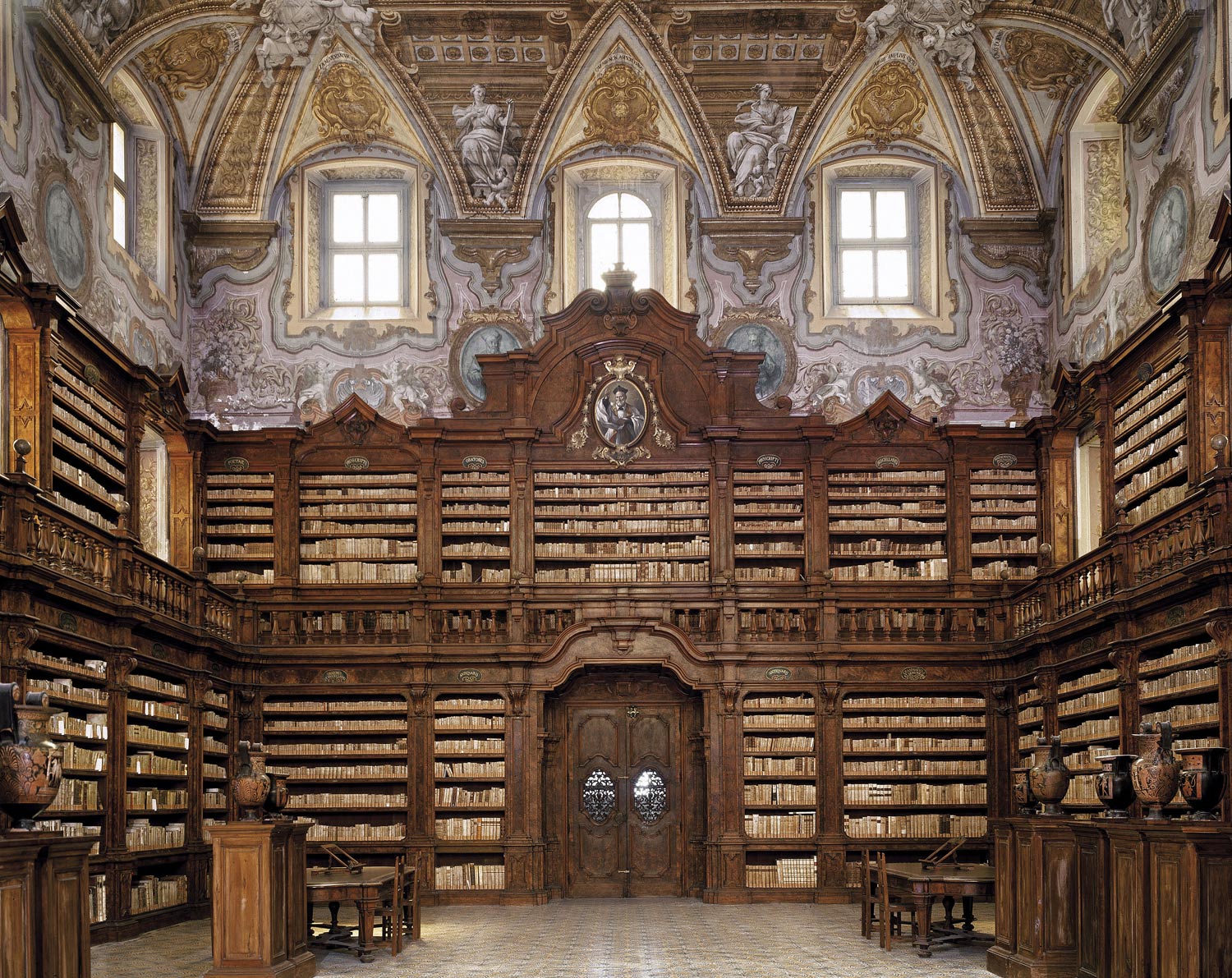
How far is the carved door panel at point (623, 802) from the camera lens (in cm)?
1716

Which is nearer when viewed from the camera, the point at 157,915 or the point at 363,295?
the point at 157,915

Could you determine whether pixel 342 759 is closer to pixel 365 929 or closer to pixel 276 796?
pixel 365 929

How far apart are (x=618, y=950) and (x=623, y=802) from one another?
5.08m

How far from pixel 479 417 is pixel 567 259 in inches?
90.8

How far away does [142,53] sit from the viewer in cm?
1664

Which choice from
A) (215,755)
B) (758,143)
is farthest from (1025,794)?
(758,143)

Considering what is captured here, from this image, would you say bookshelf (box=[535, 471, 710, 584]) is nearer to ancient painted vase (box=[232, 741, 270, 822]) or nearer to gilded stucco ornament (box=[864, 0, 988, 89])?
gilded stucco ornament (box=[864, 0, 988, 89])

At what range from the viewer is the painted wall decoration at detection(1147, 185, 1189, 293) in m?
14.0

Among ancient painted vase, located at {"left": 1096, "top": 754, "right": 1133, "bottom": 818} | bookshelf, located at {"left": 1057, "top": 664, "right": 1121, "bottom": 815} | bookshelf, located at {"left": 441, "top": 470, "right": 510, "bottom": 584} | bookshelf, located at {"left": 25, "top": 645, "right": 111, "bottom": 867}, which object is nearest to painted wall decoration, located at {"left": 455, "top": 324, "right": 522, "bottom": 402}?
bookshelf, located at {"left": 441, "top": 470, "right": 510, "bottom": 584}

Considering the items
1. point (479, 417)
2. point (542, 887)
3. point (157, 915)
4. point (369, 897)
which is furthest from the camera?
point (479, 417)

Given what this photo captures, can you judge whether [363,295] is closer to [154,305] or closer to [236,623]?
[154,305]

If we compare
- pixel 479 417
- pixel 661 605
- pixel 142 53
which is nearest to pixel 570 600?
pixel 661 605

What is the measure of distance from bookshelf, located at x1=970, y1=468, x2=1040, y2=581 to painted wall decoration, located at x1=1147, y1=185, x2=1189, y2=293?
3.38m

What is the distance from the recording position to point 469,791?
16.9m
